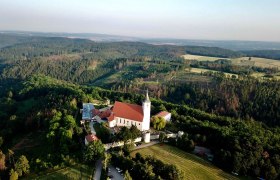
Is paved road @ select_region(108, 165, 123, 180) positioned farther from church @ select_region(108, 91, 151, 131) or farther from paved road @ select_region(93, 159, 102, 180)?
church @ select_region(108, 91, 151, 131)

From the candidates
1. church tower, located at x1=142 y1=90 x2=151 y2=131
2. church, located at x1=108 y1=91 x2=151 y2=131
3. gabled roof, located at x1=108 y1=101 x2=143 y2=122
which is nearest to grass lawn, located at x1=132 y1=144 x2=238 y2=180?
church tower, located at x1=142 y1=90 x2=151 y2=131

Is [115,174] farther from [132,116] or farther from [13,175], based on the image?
[132,116]

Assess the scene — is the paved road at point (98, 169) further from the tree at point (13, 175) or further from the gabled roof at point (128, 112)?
the gabled roof at point (128, 112)

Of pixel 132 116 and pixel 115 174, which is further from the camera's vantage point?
pixel 132 116

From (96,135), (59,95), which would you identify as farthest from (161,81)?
(96,135)

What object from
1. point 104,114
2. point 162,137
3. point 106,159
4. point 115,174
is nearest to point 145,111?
point 162,137

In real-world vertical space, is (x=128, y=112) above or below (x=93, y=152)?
above

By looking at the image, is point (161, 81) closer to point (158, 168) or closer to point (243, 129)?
point (243, 129)
